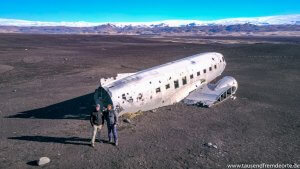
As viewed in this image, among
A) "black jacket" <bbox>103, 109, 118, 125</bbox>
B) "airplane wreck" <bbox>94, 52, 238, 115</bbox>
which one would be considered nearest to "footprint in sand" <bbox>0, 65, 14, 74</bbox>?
"airplane wreck" <bbox>94, 52, 238, 115</bbox>

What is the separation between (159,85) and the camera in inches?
923

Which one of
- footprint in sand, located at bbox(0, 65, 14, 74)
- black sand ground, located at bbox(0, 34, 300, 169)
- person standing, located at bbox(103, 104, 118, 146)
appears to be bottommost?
black sand ground, located at bbox(0, 34, 300, 169)

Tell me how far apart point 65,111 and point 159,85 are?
8301mm

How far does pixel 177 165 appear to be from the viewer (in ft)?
48.9

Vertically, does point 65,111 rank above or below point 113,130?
below

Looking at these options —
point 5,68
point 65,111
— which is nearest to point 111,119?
point 65,111

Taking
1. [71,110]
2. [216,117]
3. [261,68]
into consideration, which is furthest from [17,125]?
[261,68]

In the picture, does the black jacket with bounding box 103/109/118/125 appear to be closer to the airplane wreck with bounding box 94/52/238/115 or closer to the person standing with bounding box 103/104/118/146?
the person standing with bounding box 103/104/118/146

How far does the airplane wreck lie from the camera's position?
827 inches

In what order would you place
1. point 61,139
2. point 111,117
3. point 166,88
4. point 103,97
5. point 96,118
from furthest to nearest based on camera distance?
1. point 166,88
2. point 103,97
3. point 61,139
4. point 111,117
5. point 96,118

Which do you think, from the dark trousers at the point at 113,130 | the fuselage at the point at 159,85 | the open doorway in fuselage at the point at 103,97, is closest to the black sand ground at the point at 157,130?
the dark trousers at the point at 113,130

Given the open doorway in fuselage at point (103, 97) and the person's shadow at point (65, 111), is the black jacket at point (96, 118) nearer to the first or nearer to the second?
the open doorway in fuselage at point (103, 97)

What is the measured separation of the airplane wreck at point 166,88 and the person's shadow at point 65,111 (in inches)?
140

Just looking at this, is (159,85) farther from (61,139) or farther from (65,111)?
(61,139)
